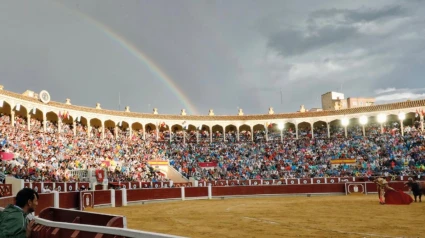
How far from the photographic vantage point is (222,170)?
136 feet

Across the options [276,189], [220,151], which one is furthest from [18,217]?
[220,151]

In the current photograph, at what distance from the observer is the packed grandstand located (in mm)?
31842

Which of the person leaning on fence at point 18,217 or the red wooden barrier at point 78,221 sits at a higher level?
the person leaning on fence at point 18,217

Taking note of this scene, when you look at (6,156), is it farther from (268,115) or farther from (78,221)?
(268,115)

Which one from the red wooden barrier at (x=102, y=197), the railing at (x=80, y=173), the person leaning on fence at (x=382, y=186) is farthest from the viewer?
the railing at (x=80, y=173)

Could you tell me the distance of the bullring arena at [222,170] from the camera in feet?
41.1

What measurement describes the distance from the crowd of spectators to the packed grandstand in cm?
9

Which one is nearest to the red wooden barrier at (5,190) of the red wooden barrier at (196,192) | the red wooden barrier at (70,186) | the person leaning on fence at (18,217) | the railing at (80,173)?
the red wooden barrier at (70,186)

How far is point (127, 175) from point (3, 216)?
3092 centimetres

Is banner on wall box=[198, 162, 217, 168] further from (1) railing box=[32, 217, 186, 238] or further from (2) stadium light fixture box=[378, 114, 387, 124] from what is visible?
(1) railing box=[32, 217, 186, 238]

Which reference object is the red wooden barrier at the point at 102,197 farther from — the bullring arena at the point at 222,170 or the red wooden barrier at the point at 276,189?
the red wooden barrier at the point at 276,189

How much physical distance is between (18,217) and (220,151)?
42306 millimetres

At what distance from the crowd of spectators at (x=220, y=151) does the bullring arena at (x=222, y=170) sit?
0.15 metres

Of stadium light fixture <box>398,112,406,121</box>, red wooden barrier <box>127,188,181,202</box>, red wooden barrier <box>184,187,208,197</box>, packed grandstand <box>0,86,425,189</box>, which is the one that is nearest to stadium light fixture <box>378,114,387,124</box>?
packed grandstand <box>0,86,425,189</box>
